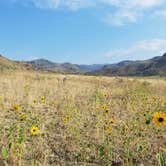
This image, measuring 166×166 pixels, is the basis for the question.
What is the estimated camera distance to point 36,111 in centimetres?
820

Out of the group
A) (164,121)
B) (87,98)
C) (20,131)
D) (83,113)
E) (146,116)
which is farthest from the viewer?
(87,98)

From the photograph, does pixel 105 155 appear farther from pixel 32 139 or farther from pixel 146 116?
pixel 146 116

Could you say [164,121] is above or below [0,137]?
above

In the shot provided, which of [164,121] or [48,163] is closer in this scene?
[164,121]

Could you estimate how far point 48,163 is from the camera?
517 centimetres

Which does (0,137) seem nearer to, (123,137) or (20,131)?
(20,131)

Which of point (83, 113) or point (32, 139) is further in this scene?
point (83, 113)

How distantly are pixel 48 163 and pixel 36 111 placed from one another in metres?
3.11

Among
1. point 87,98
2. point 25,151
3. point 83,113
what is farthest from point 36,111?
point 25,151

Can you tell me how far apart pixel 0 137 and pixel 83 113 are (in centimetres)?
255

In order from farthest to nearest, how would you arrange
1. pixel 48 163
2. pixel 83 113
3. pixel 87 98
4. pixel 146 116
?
pixel 87 98 < pixel 83 113 < pixel 146 116 < pixel 48 163

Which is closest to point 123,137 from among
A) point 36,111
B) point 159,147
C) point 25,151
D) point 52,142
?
point 159,147

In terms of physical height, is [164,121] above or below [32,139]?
above

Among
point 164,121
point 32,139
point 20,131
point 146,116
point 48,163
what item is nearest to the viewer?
point 164,121
